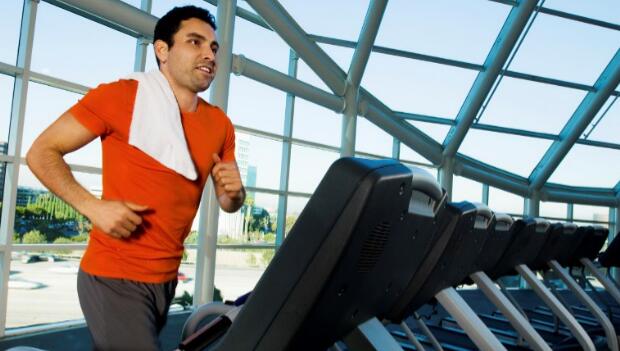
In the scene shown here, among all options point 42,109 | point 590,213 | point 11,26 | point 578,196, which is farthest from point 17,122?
point 590,213

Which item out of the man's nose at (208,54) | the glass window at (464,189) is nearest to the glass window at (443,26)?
the glass window at (464,189)

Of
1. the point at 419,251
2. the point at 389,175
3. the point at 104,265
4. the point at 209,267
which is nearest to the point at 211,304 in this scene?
the point at 104,265

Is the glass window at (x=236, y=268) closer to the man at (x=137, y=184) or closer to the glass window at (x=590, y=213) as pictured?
the man at (x=137, y=184)

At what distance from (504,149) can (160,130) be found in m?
10.7

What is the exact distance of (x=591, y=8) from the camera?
9.70 metres

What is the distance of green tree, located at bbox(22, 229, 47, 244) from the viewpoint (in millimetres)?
5180

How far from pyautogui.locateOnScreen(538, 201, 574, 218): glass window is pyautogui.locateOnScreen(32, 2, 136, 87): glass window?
9.61 m

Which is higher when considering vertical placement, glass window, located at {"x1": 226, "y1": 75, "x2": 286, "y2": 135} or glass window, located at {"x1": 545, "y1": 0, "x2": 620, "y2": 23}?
glass window, located at {"x1": 545, "y1": 0, "x2": 620, "y2": 23}

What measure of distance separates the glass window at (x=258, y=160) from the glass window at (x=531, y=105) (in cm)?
426

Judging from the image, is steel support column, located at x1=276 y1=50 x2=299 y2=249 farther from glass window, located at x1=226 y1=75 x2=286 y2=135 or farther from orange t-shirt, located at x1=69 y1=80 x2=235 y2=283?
orange t-shirt, located at x1=69 y1=80 x2=235 y2=283

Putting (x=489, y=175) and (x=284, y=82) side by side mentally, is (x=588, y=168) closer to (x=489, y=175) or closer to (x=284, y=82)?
(x=489, y=175)

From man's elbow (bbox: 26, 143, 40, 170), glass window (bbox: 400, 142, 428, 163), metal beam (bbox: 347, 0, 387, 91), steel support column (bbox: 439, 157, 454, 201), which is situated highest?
metal beam (bbox: 347, 0, 387, 91)

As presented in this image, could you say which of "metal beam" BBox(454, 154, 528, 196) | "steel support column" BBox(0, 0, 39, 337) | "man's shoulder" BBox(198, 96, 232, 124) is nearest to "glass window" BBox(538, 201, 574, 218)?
"metal beam" BBox(454, 154, 528, 196)

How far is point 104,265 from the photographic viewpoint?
167cm
